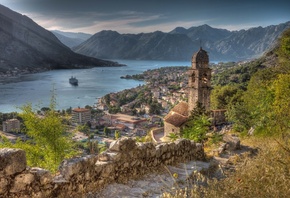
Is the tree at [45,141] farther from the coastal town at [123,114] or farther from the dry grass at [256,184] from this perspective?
the coastal town at [123,114]

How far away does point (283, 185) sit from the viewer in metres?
3.09

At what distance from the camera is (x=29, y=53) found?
16125cm

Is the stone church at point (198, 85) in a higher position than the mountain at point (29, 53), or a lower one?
lower

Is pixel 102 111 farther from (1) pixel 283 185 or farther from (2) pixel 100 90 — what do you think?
(1) pixel 283 185

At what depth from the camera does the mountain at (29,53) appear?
482ft

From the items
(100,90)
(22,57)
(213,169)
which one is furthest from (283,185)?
(22,57)

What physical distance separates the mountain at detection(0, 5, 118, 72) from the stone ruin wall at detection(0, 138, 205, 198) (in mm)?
137066

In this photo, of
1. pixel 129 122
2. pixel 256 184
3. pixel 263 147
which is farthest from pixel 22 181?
pixel 129 122

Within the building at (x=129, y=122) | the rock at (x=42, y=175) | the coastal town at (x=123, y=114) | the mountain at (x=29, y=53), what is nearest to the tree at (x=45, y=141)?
the rock at (x=42, y=175)

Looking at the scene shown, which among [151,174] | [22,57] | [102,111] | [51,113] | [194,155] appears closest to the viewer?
[151,174]

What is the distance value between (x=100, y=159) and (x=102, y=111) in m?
61.6

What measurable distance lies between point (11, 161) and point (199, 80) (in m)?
21.5

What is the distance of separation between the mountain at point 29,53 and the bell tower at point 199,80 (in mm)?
122889

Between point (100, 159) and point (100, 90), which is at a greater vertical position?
point (100, 159)
